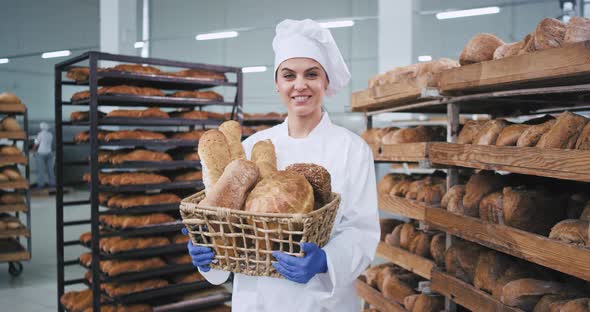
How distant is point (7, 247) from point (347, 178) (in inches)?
193

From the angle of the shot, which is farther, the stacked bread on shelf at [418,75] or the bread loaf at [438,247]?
the bread loaf at [438,247]

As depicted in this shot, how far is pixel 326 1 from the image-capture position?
13844 mm

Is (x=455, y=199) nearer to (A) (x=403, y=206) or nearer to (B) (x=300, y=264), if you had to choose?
(A) (x=403, y=206)

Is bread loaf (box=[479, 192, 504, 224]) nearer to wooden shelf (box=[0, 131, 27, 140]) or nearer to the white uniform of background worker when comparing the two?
the white uniform of background worker

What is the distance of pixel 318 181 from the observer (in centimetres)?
151

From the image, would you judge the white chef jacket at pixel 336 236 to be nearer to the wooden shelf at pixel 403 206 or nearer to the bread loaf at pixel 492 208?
the bread loaf at pixel 492 208

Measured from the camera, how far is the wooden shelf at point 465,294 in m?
2.05

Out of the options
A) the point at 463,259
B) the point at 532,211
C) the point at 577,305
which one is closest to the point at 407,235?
the point at 463,259

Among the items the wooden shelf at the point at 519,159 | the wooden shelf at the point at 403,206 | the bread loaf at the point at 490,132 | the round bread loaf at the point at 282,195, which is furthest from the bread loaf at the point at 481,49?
the round bread loaf at the point at 282,195

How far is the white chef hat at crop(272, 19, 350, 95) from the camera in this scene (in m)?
1.74

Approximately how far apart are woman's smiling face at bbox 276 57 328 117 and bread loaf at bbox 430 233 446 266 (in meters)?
1.33

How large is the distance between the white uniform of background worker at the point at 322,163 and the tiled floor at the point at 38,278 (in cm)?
350

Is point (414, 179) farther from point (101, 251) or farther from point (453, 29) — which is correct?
point (453, 29)

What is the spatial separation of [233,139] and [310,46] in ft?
1.33
